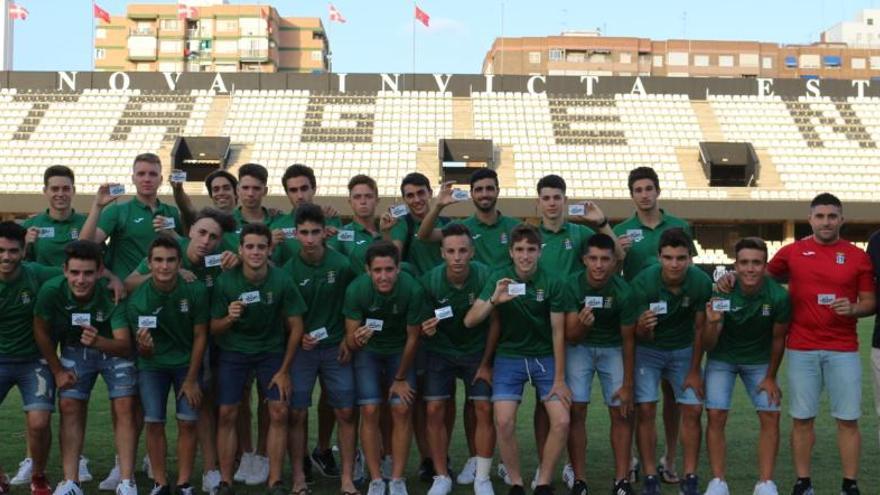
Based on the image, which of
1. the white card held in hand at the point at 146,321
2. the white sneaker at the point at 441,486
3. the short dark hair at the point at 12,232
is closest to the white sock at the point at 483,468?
the white sneaker at the point at 441,486

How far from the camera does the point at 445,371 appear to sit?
7398 millimetres

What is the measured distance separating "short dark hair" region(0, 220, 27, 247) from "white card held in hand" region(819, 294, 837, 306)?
203 inches

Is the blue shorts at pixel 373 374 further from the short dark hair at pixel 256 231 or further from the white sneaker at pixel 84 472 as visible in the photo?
the white sneaker at pixel 84 472

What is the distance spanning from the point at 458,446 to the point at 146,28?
98.8 meters

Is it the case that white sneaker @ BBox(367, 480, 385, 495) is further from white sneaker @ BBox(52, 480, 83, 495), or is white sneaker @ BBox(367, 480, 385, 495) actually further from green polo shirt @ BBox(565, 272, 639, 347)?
white sneaker @ BBox(52, 480, 83, 495)

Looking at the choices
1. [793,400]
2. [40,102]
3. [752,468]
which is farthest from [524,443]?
[40,102]

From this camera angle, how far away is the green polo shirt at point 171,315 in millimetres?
6801

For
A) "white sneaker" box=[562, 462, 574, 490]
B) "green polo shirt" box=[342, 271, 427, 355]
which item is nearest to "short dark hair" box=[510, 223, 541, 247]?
"green polo shirt" box=[342, 271, 427, 355]

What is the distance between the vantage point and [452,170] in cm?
4238

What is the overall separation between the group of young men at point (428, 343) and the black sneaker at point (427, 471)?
27 cm

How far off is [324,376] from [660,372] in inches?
90.1

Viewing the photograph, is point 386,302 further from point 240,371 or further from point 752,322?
point 752,322

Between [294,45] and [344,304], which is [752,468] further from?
[294,45]

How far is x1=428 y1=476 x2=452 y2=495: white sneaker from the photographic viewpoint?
7117mm
